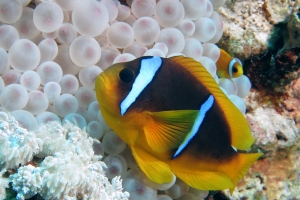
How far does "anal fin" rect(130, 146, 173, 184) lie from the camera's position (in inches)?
48.3

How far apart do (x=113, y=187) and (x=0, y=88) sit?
619mm

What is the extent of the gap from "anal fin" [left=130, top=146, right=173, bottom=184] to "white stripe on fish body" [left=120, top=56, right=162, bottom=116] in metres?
0.20

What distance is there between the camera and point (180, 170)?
1275 mm

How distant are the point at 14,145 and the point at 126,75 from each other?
46 centimetres

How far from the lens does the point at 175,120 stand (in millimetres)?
1113

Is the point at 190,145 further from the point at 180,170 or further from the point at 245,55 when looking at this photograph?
the point at 245,55

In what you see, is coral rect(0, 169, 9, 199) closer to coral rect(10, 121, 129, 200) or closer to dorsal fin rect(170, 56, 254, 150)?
coral rect(10, 121, 129, 200)

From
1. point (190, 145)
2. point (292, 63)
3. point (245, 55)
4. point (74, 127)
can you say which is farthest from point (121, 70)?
point (292, 63)

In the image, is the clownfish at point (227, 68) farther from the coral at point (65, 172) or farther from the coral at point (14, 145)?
the coral at point (14, 145)

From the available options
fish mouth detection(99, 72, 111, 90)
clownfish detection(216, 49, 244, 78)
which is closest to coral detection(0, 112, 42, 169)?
fish mouth detection(99, 72, 111, 90)

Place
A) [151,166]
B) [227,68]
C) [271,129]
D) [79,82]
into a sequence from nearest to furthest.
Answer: [151,166] < [79,82] < [227,68] < [271,129]

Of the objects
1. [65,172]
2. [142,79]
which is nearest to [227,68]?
[142,79]

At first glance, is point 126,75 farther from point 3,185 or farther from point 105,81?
point 3,185

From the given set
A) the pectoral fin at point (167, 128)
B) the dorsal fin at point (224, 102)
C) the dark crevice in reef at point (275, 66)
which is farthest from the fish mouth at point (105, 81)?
the dark crevice in reef at point (275, 66)
